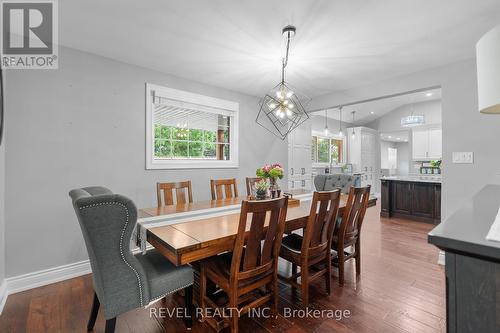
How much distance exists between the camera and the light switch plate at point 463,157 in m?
2.83

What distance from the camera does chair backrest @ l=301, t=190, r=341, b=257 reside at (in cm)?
190

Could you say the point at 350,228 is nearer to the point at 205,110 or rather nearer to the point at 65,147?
the point at 205,110

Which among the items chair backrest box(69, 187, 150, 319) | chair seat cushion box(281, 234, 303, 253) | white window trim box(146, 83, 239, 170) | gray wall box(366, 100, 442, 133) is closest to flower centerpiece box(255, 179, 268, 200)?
chair seat cushion box(281, 234, 303, 253)

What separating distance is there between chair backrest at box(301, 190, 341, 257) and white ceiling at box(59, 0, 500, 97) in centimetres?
151

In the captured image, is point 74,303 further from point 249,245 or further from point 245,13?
point 245,13

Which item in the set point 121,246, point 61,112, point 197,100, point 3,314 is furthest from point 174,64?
point 3,314

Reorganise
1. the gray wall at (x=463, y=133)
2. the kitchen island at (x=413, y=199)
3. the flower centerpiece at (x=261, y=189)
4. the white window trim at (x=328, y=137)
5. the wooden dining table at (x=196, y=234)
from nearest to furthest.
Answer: the wooden dining table at (x=196, y=234) < the flower centerpiece at (x=261, y=189) < the gray wall at (x=463, y=133) < the kitchen island at (x=413, y=199) < the white window trim at (x=328, y=137)

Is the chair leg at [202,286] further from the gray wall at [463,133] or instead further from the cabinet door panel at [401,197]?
the cabinet door panel at [401,197]

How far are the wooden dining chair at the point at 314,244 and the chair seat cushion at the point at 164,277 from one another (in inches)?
34.1

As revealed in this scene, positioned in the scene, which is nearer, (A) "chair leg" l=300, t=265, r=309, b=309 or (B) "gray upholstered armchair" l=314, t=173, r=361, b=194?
(A) "chair leg" l=300, t=265, r=309, b=309

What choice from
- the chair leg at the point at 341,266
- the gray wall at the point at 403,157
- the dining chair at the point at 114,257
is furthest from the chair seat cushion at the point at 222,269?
the gray wall at the point at 403,157

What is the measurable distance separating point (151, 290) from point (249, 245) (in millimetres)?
691

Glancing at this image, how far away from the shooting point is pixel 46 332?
172 cm

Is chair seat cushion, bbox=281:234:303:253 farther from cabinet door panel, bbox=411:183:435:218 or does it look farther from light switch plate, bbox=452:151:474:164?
cabinet door panel, bbox=411:183:435:218
